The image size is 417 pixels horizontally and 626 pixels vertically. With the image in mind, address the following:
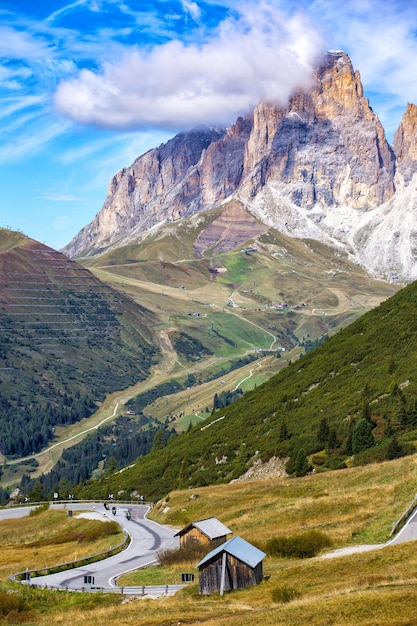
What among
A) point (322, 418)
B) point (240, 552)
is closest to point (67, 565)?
point (240, 552)

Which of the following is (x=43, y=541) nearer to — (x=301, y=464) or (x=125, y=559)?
(x=125, y=559)

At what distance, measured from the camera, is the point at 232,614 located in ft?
115

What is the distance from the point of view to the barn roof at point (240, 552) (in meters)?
41.2

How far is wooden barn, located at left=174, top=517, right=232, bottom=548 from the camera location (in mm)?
52719

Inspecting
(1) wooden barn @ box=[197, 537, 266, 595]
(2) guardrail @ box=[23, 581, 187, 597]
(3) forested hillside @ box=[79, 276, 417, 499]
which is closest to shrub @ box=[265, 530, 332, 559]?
(1) wooden barn @ box=[197, 537, 266, 595]

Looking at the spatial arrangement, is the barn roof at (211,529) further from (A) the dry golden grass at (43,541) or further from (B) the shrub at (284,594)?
(B) the shrub at (284,594)

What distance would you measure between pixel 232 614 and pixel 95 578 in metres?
18.3

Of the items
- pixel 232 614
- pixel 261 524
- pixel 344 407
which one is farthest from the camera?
pixel 344 407

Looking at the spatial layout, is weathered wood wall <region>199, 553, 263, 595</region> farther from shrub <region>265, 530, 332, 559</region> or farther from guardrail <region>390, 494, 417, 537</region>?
guardrail <region>390, 494, 417, 537</region>

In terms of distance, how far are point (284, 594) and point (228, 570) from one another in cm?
668

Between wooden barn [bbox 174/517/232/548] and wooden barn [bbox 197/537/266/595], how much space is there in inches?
417

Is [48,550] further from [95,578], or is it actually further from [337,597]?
[337,597]

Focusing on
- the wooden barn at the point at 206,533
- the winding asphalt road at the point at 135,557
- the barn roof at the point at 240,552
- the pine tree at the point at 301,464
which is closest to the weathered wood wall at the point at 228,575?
the barn roof at the point at 240,552

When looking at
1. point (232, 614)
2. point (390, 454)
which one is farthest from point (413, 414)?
point (232, 614)
